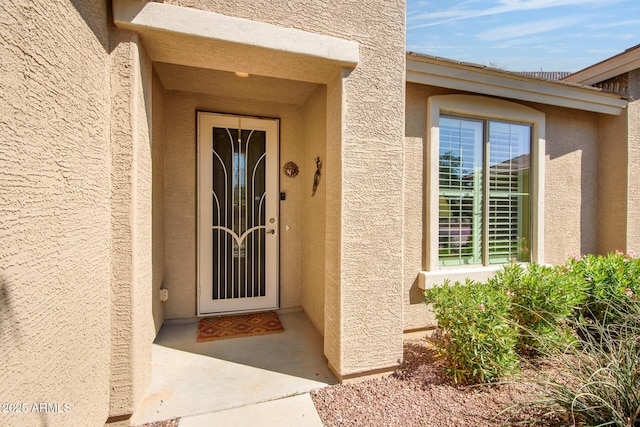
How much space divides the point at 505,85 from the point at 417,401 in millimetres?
4737

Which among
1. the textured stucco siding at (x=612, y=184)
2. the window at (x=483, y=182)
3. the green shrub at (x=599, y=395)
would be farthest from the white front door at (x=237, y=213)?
the textured stucco siding at (x=612, y=184)

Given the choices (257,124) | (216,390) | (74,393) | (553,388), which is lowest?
(216,390)

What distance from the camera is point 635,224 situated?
5410 millimetres

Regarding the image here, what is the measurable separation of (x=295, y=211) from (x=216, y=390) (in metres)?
3.04

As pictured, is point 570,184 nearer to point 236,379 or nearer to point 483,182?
point 483,182

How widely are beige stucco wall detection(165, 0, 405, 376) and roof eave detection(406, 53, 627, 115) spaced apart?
0.94 meters

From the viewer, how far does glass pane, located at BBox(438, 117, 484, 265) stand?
455cm

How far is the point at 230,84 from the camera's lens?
14.3 ft

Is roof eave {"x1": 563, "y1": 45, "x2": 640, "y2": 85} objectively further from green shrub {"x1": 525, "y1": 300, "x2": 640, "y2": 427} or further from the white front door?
the white front door

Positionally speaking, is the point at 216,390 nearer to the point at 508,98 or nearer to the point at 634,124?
the point at 508,98

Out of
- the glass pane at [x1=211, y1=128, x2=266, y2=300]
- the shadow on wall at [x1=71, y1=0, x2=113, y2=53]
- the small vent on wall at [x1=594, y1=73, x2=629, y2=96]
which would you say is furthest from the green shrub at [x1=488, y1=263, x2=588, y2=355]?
the shadow on wall at [x1=71, y1=0, x2=113, y2=53]

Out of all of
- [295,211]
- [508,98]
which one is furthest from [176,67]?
[508,98]

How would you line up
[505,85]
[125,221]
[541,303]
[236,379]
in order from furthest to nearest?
[505,85], [541,303], [236,379], [125,221]

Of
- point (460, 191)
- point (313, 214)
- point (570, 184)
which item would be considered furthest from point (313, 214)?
point (570, 184)
